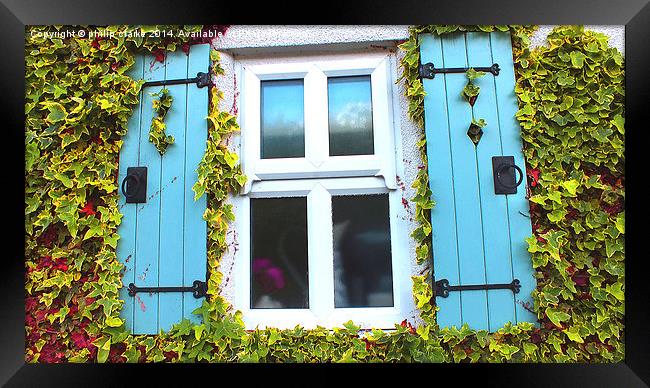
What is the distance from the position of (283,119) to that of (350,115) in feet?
1.07

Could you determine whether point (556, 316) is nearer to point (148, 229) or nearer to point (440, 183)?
point (440, 183)

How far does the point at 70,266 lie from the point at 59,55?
100cm

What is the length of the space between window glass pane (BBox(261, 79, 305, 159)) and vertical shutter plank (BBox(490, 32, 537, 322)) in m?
0.92

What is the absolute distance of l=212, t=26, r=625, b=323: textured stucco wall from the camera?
5.72 ft

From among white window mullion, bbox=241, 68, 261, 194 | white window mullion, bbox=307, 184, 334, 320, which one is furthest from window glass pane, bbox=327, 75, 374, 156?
white window mullion, bbox=241, 68, 261, 194

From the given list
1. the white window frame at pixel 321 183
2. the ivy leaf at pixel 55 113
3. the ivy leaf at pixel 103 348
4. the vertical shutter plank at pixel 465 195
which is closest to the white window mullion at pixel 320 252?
the white window frame at pixel 321 183

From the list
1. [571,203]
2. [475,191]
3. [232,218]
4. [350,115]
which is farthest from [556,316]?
[232,218]

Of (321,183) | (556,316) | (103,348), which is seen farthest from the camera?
(321,183)

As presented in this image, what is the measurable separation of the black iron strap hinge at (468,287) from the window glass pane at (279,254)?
1.96 feet

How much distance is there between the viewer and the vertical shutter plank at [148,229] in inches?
66.8

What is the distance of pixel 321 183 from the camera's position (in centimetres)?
177

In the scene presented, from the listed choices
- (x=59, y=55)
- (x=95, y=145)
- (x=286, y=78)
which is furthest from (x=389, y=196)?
(x=59, y=55)

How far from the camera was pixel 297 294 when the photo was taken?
1762 mm

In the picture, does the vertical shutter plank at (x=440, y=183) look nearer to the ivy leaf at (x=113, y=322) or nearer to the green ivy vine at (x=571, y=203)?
the green ivy vine at (x=571, y=203)
